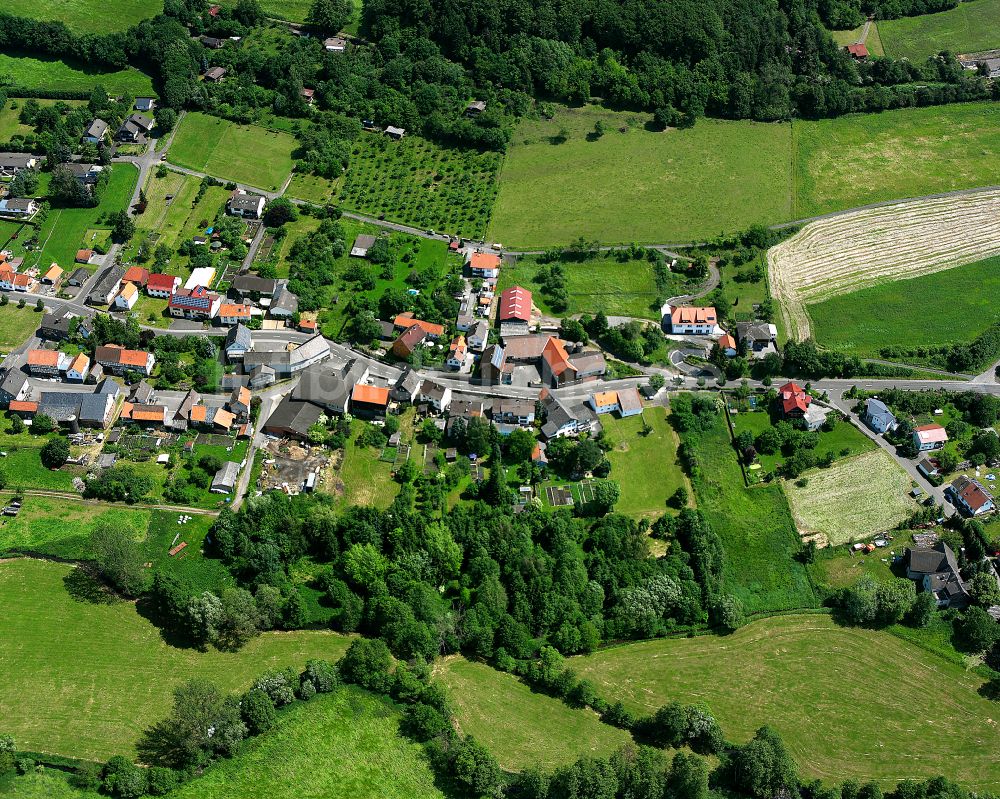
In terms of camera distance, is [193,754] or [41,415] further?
[41,415]

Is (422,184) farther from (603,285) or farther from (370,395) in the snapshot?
(370,395)

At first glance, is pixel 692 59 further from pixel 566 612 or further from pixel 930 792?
pixel 930 792

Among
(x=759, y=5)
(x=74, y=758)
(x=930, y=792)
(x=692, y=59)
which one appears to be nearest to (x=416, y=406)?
(x=74, y=758)

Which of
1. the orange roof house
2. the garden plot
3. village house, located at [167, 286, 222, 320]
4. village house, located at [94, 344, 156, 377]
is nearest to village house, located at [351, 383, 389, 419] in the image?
the orange roof house

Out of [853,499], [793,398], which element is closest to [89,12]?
[793,398]

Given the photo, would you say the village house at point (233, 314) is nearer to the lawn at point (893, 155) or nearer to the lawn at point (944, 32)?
the lawn at point (893, 155)

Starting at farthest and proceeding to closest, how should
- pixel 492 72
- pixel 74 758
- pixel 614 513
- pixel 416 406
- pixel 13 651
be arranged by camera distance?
1. pixel 492 72
2. pixel 416 406
3. pixel 614 513
4. pixel 13 651
5. pixel 74 758

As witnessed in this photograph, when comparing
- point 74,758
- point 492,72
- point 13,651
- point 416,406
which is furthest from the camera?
point 492,72
